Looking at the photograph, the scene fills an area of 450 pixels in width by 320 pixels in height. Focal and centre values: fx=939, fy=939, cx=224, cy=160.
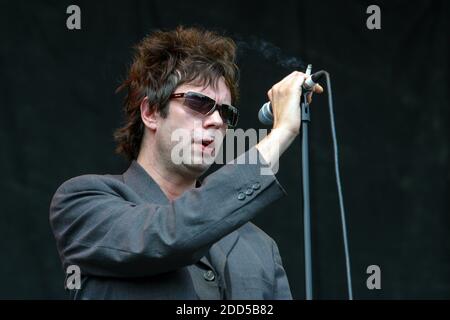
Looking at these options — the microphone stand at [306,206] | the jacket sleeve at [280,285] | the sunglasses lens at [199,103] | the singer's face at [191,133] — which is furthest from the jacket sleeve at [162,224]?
the jacket sleeve at [280,285]

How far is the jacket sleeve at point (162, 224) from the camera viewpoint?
196cm

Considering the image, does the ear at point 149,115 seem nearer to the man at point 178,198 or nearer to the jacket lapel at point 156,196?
the man at point 178,198

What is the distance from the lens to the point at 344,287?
3572 millimetres

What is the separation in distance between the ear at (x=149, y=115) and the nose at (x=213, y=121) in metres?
0.20

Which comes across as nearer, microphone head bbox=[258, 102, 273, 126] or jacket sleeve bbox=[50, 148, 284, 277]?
jacket sleeve bbox=[50, 148, 284, 277]

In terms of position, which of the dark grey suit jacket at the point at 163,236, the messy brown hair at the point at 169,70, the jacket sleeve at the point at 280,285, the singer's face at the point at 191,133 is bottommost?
the jacket sleeve at the point at 280,285

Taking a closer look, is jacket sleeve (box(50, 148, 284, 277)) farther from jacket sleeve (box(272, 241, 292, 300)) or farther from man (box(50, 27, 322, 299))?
jacket sleeve (box(272, 241, 292, 300))

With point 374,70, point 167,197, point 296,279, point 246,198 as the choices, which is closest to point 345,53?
point 374,70

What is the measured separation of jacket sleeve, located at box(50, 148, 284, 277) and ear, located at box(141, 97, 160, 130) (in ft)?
1.22

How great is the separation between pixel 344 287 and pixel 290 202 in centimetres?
38

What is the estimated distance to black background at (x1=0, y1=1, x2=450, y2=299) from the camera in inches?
135

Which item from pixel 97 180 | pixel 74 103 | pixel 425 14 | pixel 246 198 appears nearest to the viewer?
pixel 246 198

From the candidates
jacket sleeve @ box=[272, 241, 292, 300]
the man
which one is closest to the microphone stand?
the man

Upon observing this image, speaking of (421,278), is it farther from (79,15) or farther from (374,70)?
(79,15)
